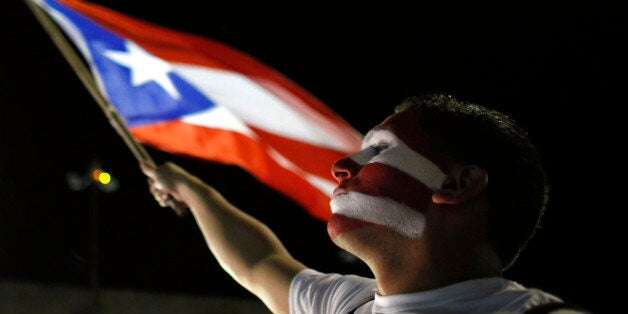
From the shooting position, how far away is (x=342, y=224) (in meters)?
2.00

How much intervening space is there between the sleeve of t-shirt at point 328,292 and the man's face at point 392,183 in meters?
0.23

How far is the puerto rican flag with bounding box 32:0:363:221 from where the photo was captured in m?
3.27

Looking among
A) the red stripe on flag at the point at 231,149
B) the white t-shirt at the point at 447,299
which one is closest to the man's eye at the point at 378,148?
the white t-shirt at the point at 447,299

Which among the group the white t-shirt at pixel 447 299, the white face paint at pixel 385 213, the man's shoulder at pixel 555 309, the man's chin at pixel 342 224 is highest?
the white face paint at pixel 385 213

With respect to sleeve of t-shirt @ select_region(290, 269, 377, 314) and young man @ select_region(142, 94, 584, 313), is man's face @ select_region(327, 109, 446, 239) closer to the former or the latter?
young man @ select_region(142, 94, 584, 313)

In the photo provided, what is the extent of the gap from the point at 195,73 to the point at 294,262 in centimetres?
133

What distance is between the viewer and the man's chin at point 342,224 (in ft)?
6.47

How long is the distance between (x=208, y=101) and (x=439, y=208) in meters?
1.82

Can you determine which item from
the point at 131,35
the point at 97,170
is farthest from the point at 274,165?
the point at 97,170

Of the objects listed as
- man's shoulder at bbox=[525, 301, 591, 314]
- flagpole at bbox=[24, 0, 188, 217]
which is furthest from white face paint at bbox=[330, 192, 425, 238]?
flagpole at bbox=[24, 0, 188, 217]

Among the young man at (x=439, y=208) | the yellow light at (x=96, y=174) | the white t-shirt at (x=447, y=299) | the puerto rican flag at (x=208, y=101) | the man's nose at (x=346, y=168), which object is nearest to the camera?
the white t-shirt at (x=447, y=299)

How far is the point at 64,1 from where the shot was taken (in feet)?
11.7

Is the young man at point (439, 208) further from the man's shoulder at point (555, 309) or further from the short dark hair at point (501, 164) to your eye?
the man's shoulder at point (555, 309)

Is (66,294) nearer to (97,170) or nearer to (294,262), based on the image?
(97,170)
